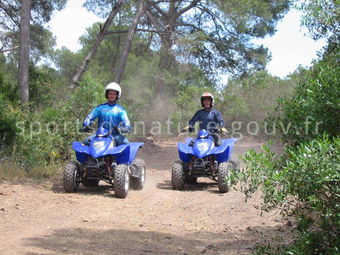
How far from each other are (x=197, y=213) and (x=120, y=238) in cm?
194

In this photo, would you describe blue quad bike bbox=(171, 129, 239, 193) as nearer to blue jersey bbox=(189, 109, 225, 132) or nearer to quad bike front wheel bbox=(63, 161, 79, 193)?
blue jersey bbox=(189, 109, 225, 132)

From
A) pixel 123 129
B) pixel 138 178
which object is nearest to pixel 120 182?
pixel 123 129

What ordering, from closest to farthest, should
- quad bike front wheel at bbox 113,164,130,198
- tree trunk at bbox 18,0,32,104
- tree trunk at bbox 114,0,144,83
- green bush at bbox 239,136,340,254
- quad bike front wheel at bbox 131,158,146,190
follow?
green bush at bbox 239,136,340,254
quad bike front wheel at bbox 113,164,130,198
quad bike front wheel at bbox 131,158,146,190
tree trunk at bbox 18,0,32,104
tree trunk at bbox 114,0,144,83

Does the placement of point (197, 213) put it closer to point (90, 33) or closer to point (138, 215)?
point (138, 215)

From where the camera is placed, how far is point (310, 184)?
11.0ft

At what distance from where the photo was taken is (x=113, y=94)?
8.98m

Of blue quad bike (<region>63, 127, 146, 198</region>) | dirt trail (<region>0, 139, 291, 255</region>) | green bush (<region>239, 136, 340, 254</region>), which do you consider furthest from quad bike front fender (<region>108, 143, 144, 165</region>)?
green bush (<region>239, 136, 340, 254</region>)

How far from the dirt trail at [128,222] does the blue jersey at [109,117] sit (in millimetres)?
1214

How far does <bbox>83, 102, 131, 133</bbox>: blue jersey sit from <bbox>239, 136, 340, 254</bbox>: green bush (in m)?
5.18

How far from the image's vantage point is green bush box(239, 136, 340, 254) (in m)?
3.28

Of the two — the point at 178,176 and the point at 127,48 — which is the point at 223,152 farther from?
the point at 127,48

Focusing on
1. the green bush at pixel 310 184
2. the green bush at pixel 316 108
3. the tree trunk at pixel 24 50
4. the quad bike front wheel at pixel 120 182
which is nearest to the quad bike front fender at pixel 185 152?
the quad bike front wheel at pixel 120 182

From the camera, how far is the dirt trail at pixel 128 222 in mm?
5238

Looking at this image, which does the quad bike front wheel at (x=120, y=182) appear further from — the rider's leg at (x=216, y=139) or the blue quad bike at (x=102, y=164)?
the rider's leg at (x=216, y=139)
